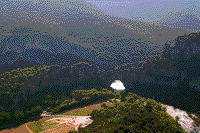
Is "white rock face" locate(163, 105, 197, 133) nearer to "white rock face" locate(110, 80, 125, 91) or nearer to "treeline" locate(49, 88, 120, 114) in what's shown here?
"treeline" locate(49, 88, 120, 114)

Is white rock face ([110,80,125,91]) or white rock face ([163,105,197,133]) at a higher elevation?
white rock face ([110,80,125,91])

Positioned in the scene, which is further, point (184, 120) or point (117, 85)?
point (117, 85)

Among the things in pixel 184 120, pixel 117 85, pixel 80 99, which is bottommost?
pixel 184 120

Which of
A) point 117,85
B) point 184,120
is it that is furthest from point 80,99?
point 184,120

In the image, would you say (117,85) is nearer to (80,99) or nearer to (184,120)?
(80,99)

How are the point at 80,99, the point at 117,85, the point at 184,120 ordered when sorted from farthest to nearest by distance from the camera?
the point at 117,85 → the point at 80,99 → the point at 184,120

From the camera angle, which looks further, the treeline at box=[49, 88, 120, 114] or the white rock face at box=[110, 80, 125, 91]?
the white rock face at box=[110, 80, 125, 91]

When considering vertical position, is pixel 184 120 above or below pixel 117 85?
below

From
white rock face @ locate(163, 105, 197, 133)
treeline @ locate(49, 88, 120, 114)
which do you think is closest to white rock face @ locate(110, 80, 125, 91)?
treeline @ locate(49, 88, 120, 114)

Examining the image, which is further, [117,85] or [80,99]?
[117,85]

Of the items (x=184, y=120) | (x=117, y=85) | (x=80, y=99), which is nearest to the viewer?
(x=184, y=120)

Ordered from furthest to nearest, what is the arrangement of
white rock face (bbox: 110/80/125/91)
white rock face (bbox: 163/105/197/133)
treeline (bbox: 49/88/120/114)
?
A: white rock face (bbox: 110/80/125/91)
treeline (bbox: 49/88/120/114)
white rock face (bbox: 163/105/197/133)

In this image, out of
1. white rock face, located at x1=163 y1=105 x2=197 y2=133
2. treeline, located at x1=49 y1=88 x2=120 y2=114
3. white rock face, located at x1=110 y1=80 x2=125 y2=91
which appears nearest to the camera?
white rock face, located at x1=163 y1=105 x2=197 y2=133
